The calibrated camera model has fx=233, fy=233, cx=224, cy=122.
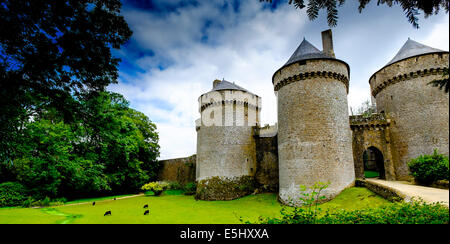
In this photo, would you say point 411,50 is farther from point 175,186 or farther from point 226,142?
point 175,186

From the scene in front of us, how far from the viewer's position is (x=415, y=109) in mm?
14078

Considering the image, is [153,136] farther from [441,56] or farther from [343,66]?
[441,56]

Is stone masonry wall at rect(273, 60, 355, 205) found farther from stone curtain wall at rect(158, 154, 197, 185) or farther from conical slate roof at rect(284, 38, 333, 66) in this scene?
stone curtain wall at rect(158, 154, 197, 185)

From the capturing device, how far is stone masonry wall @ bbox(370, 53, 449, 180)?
13375 millimetres

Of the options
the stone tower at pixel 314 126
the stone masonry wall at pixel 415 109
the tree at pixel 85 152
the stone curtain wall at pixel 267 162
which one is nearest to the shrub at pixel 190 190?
the tree at pixel 85 152

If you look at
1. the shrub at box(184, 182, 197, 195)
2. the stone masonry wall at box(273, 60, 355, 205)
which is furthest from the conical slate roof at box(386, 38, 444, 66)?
the shrub at box(184, 182, 197, 195)

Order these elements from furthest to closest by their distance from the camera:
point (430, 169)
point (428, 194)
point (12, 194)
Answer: point (12, 194) < point (430, 169) < point (428, 194)

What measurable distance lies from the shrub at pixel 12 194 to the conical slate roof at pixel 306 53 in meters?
19.7

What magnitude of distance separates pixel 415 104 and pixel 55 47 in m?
17.6

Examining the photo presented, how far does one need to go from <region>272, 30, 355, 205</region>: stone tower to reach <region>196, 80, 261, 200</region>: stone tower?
4460 millimetres

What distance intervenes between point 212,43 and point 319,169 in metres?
9.71

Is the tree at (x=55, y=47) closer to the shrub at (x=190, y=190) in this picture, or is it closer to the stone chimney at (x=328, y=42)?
the stone chimney at (x=328, y=42)

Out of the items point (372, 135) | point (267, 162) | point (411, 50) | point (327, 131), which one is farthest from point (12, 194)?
Answer: point (411, 50)
